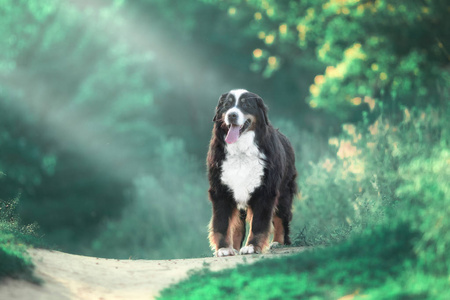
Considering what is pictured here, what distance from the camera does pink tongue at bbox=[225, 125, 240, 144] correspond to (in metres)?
7.71

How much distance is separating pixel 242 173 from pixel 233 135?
1.54ft

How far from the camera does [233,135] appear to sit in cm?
773

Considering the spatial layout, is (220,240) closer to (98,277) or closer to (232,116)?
(232,116)

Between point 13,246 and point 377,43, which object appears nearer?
point 13,246

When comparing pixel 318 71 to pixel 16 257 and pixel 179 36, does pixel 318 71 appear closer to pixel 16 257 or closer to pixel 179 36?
pixel 179 36

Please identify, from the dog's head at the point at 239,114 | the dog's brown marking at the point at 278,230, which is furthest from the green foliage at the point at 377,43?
the dog's head at the point at 239,114

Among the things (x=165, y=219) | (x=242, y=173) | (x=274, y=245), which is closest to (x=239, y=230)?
(x=274, y=245)

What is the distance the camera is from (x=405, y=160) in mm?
9438

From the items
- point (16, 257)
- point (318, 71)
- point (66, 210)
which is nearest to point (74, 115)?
point (66, 210)

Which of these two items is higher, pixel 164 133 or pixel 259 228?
pixel 164 133

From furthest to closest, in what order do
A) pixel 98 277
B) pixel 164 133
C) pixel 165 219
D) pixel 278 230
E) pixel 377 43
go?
pixel 164 133 → pixel 165 219 → pixel 377 43 → pixel 278 230 → pixel 98 277

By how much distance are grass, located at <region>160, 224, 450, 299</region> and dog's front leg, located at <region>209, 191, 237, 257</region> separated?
5.33 ft

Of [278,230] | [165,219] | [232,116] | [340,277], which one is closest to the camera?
[340,277]

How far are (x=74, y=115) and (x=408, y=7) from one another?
25.7 ft
